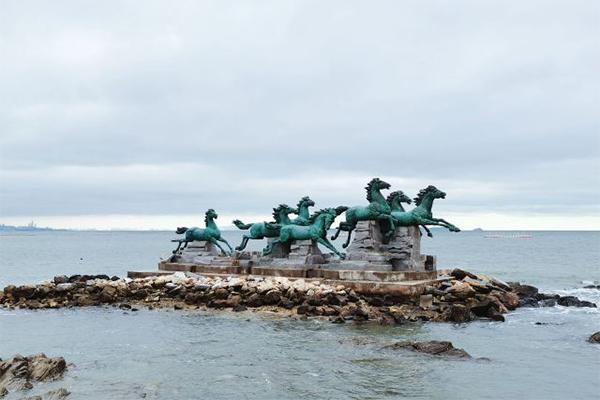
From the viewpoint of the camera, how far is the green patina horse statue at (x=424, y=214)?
866 inches

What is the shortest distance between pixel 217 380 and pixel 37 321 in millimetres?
9236

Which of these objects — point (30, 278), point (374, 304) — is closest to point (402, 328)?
point (374, 304)

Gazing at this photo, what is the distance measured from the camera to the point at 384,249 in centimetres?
2200

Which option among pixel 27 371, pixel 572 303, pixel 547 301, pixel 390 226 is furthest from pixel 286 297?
pixel 572 303

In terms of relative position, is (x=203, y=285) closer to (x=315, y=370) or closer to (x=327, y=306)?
(x=327, y=306)

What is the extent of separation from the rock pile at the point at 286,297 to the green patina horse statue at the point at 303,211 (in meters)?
3.04

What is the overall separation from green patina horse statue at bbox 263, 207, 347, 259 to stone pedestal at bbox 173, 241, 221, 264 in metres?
3.24

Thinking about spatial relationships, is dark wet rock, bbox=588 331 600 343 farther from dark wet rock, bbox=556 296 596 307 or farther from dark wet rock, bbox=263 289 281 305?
dark wet rock, bbox=263 289 281 305

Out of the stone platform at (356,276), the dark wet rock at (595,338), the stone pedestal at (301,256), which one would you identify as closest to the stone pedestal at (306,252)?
the stone pedestal at (301,256)

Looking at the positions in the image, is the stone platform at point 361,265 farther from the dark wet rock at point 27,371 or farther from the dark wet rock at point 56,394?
the dark wet rock at point 56,394

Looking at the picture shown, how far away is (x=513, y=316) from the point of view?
19672mm

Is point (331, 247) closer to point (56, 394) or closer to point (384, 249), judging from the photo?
point (384, 249)

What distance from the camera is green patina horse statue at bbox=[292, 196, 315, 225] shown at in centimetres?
2394

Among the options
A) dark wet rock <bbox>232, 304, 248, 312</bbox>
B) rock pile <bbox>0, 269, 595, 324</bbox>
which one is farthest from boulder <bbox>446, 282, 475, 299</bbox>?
dark wet rock <bbox>232, 304, 248, 312</bbox>
